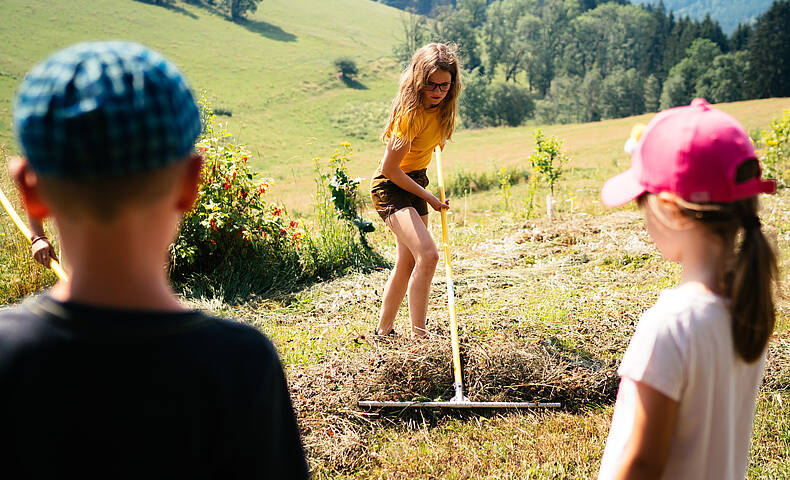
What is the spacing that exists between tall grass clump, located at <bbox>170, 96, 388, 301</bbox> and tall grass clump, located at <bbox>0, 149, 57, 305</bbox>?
4.30ft

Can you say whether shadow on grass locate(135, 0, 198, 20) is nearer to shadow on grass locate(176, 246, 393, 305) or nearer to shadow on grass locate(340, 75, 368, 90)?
shadow on grass locate(340, 75, 368, 90)

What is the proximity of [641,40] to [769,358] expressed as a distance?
93190mm

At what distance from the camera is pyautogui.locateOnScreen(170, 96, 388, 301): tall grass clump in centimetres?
632

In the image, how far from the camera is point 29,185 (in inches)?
39.6

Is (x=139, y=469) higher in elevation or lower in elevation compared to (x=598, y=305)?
higher

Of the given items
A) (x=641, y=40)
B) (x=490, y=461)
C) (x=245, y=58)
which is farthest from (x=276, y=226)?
(x=641, y=40)

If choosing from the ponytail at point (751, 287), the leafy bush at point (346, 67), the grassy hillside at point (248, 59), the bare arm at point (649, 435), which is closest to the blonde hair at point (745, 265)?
the ponytail at point (751, 287)

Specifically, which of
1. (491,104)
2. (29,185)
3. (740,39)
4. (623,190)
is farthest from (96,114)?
(740,39)

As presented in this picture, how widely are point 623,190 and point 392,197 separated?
288 cm

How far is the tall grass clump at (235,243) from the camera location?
6324 millimetres

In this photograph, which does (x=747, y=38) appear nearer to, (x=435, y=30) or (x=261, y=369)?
(x=435, y=30)

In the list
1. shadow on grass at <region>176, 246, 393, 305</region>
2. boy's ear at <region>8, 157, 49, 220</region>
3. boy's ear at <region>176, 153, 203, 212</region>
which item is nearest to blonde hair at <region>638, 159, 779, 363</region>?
boy's ear at <region>176, 153, 203, 212</region>

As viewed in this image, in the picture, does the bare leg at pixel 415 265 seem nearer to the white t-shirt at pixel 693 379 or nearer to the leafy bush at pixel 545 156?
the white t-shirt at pixel 693 379

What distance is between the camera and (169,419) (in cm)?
103
